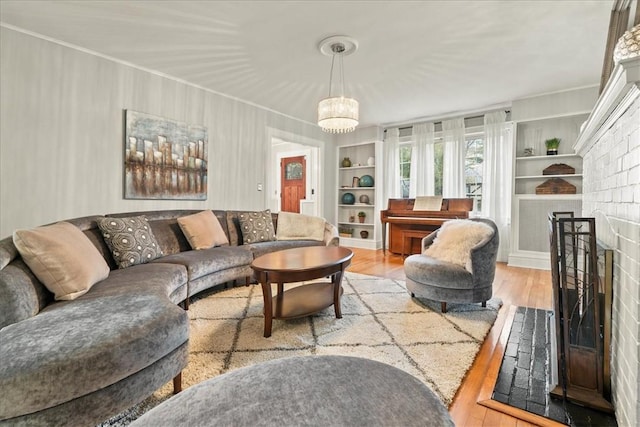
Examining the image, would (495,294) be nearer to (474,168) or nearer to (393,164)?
(474,168)

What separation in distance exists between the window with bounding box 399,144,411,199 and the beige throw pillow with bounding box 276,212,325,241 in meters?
2.44

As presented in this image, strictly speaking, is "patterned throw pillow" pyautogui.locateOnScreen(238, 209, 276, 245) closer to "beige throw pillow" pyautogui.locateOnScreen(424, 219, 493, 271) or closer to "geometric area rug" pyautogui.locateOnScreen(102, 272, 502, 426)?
"geometric area rug" pyautogui.locateOnScreen(102, 272, 502, 426)

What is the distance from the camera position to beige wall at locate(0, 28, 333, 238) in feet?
8.88

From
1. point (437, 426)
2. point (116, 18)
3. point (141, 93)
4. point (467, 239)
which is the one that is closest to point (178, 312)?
point (437, 426)

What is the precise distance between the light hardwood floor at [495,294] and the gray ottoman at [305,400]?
81cm

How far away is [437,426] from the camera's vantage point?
0.69 m

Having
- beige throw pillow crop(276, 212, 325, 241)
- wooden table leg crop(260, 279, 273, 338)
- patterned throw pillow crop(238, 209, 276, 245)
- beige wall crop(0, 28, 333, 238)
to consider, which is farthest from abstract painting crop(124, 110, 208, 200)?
wooden table leg crop(260, 279, 273, 338)

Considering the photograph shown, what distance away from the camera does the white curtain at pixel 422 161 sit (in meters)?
5.48

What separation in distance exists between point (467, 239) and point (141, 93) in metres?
3.92

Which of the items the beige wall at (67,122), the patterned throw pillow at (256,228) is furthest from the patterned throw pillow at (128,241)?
the patterned throw pillow at (256,228)

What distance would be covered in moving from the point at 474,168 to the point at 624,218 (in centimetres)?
426

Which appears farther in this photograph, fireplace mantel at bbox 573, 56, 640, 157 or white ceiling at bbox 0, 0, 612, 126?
white ceiling at bbox 0, 0, 612, 126

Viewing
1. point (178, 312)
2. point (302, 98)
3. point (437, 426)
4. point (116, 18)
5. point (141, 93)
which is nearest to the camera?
point (437, 426)

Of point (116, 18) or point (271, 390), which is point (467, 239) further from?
point (116, 18)
